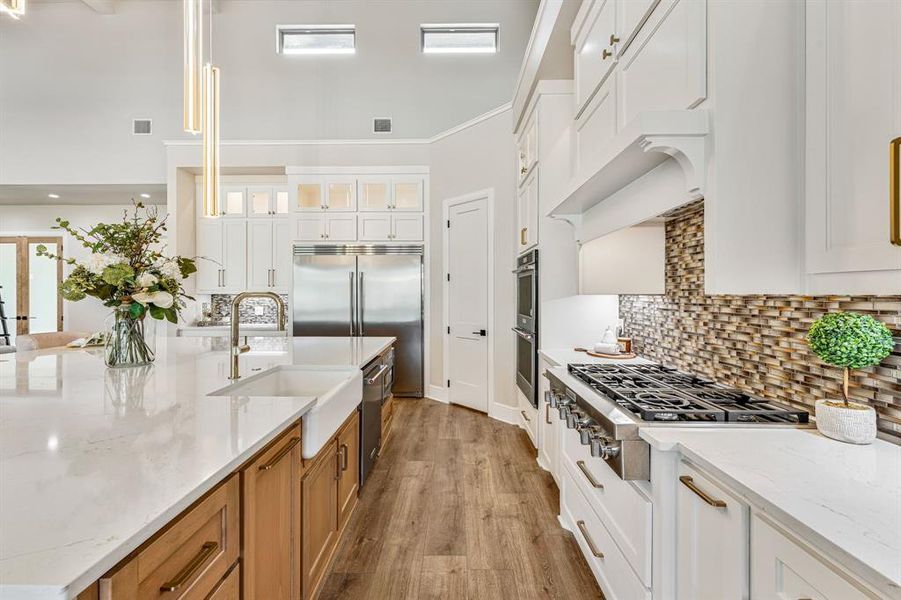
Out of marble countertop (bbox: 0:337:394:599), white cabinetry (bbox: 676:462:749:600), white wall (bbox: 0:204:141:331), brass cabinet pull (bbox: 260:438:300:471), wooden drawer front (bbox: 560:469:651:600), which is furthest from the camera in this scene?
white wall (bbox: 0:204:141:331)

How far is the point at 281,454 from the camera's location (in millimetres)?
1235

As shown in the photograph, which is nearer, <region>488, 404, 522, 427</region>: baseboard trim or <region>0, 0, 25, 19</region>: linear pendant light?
<region>0, 0, 25, 19</region>: linear pendant light

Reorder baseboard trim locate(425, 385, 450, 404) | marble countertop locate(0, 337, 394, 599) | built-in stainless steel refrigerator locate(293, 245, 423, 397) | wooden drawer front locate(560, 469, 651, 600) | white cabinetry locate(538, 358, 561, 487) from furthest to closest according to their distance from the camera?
built-in stainless steel refrigerator locate(293, 245, 423, 397) < baseboard trim locate(425, 385, 450, 404) < white cabinetry locate(538, 358, 561, 487) < wooden drawer front locate(560, 469, 651, 600) < marble countertop locate(0, 337, 394, 599)

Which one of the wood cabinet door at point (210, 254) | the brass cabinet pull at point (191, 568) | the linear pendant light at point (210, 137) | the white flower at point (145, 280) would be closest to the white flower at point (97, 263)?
the white flower at point (145, 280)

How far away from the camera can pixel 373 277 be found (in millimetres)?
4879

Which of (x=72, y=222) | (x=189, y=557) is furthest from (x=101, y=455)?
(x=72, y=222)

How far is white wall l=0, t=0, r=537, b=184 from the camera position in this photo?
Result: 5.07 m

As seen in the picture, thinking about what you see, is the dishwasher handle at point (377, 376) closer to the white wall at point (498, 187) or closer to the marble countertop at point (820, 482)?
the white wall at point (498, 187)

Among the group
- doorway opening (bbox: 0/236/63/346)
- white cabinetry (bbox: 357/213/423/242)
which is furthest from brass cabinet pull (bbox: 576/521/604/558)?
doorway opening (bbox: 0/236/63/346)

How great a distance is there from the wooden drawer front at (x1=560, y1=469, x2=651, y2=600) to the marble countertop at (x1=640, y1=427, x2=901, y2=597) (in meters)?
0.52

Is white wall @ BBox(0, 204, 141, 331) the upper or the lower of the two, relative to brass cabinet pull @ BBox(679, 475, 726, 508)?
upper

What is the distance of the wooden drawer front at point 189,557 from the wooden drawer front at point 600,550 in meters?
1.15

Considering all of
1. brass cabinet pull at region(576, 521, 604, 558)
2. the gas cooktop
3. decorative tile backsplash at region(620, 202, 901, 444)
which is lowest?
brass cabinet pull at region(576, 521, 604, 558)

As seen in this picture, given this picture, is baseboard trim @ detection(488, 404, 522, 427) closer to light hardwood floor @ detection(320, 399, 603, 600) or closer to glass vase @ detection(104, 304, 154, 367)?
light hardwood floor @ detection(320, 399, 603, 600)
